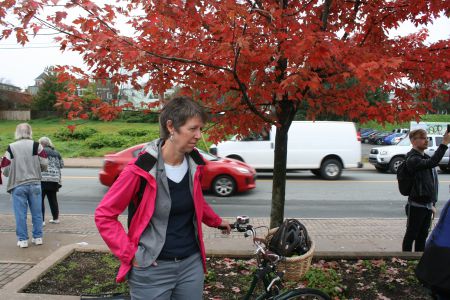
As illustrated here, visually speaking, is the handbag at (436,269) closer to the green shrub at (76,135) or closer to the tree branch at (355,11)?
the tree branch at (355,11)

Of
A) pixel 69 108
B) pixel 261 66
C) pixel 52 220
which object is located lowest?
pixel 52 220

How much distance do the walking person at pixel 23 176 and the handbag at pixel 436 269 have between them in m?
5.28

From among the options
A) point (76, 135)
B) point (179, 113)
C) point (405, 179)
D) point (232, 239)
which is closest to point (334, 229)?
point (232, 239)

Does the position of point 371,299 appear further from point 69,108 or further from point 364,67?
Result: point 69,108

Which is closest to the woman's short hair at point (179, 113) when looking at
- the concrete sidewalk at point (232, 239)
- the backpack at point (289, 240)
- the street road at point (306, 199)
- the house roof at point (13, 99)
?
the backpack at point (289, 240)

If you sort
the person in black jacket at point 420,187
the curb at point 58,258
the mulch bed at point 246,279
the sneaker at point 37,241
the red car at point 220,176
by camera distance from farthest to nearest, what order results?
the red car at point 220,176, the sneaker at point 37,241, the person in black jacket at point 420,187, the mulch bed at point 246,279, the curb at point 58,258

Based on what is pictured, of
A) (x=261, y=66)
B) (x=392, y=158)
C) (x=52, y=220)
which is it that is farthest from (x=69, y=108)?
(x=392, y=158)

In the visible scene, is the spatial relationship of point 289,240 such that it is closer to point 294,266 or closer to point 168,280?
point 294,266

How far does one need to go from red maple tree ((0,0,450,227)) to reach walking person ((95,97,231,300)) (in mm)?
1164

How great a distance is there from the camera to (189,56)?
3.57 m

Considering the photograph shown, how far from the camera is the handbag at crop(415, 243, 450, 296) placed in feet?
8.29

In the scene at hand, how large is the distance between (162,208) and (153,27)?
2.13 metres

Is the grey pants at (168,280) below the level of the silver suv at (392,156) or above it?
below

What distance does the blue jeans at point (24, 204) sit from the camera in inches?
235
